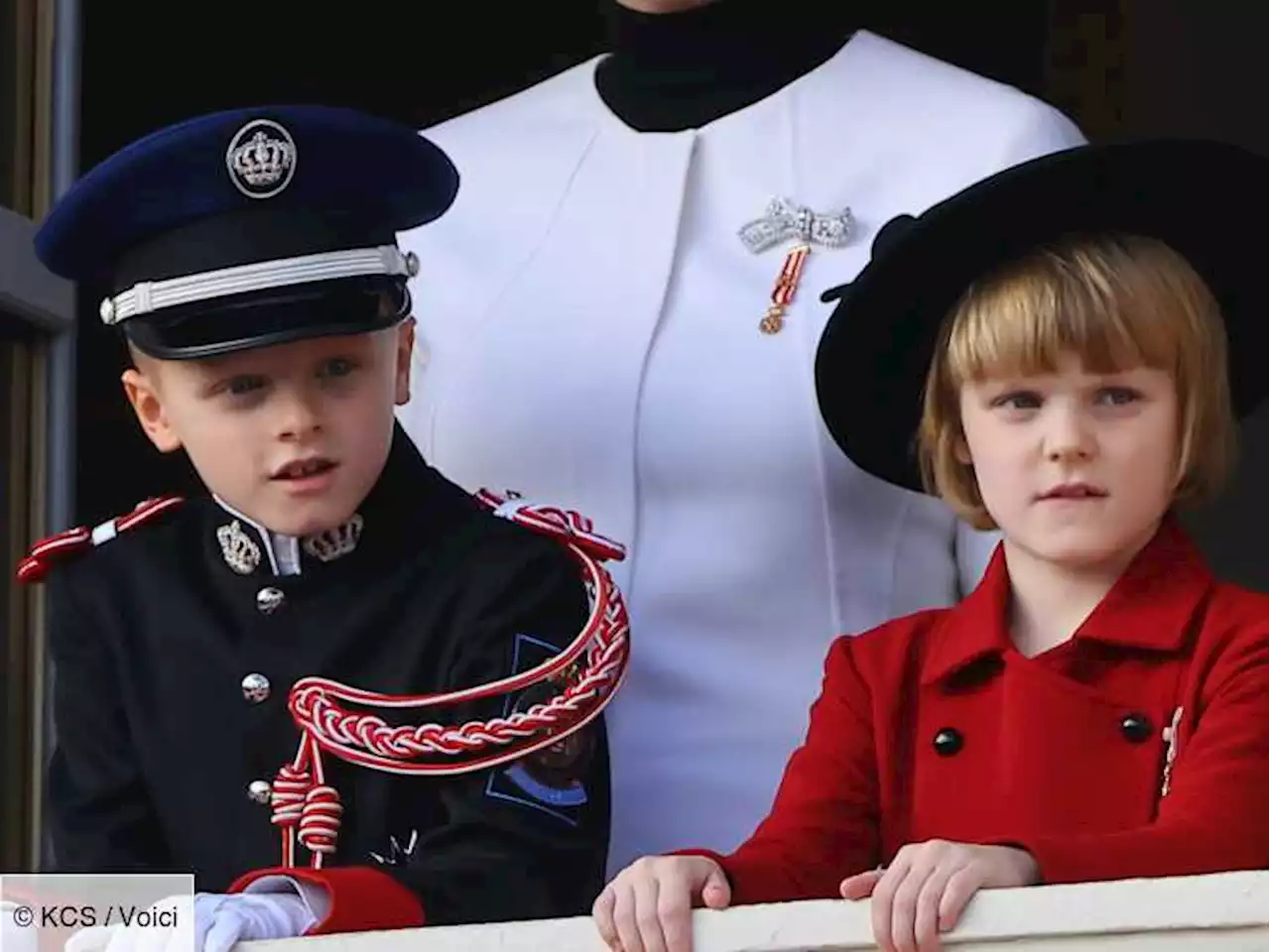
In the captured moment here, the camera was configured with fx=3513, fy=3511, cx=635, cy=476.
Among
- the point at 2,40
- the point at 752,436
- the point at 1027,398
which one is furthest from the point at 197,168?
the point at 2,40

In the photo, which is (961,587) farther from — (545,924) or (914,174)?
(545,924)

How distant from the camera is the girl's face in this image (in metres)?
2.16

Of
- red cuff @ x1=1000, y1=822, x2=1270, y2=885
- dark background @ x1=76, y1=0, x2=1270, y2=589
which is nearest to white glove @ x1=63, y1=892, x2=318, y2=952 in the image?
red cuff @ x1=1000, y1=822, x2=1270, y2=885

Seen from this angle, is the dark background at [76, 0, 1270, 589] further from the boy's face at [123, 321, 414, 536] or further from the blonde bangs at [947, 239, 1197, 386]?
the blonde bangs at [947, 239, 1197, 386]

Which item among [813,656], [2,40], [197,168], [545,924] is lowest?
[545,924]

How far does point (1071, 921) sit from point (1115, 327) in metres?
0.47

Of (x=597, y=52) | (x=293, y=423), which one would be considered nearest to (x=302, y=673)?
(x=293, y=423)

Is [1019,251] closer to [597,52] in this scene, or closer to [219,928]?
[219,928]

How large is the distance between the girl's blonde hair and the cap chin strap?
40cm

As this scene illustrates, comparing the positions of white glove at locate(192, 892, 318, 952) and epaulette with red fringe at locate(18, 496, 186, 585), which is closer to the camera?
white glove at locate(192, 892, 318, 952)

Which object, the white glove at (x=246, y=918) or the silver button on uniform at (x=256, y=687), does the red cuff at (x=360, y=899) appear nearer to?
the white glove at (x=246, y=918)

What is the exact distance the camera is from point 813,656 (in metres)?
2.48

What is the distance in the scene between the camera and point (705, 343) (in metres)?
2.53

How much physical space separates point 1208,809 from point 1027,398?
12.4 inches
